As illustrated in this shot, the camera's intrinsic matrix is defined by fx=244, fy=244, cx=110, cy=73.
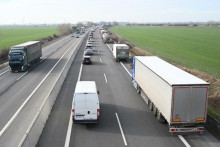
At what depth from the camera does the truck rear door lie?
12.0 meters

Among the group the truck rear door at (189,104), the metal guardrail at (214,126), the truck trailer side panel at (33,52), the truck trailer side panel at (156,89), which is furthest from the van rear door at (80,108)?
the truck trailer side panel at (33,52)

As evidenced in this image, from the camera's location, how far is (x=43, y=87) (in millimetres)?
23297

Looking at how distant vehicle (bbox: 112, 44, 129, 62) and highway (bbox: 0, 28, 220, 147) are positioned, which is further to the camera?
distant vehicle (bbox: 112, 44, 129, 62)

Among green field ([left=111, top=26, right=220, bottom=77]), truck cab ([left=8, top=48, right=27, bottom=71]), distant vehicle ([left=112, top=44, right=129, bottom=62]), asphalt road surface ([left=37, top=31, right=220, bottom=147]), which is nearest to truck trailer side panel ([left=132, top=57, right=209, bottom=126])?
asphalt road surface ([left=37, top=31, right=220, bottom=147])

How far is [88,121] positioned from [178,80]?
5371 mm

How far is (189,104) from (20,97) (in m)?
14.0

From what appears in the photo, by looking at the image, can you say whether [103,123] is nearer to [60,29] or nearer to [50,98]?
[50,98]

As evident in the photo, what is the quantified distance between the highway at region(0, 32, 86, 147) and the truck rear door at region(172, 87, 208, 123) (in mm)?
8179

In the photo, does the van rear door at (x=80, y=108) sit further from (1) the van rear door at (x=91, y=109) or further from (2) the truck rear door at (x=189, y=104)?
(2) the truck rear door at (x=189, y=104)

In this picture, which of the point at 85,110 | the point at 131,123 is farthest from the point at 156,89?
the point at 85,110

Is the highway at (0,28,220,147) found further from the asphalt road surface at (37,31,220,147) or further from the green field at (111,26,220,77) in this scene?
the green field at (111,26,220,77)

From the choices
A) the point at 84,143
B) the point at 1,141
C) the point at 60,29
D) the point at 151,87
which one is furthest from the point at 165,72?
the point at 60,29

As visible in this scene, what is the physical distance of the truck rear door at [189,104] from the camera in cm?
1202

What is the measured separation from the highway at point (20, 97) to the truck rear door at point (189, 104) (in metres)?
8.18
